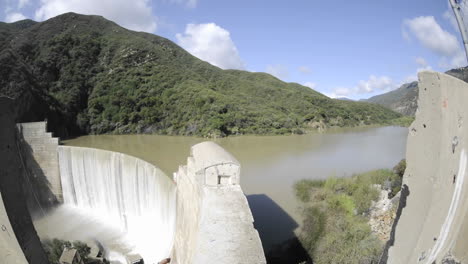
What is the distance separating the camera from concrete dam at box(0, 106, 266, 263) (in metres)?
3.18

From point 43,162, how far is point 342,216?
39.8ft

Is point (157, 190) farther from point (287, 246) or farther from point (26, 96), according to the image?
point (26, 96)

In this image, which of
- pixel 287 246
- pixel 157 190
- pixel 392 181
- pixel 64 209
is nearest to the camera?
pixel 287 246

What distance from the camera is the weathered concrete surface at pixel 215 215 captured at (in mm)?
3480

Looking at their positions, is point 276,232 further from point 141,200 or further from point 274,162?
point 274,162

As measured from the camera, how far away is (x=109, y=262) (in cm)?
834

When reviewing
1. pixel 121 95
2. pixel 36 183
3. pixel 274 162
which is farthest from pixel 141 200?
pixel 121 95

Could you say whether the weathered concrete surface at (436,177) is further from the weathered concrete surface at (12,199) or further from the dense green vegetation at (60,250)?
the dense green vegetation at (60,250)

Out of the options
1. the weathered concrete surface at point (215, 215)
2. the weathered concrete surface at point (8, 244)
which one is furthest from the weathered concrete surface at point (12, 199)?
the weathered concrete surface at point (215, 215)

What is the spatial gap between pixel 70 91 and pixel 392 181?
31605 millimetres

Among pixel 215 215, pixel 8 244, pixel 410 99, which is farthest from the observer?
pixel 410 99

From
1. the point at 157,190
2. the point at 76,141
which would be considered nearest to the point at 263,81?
the point at 76,141

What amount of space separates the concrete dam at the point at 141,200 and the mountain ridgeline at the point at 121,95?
513 inches

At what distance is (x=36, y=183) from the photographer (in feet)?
38.5
